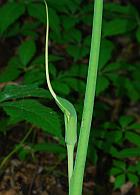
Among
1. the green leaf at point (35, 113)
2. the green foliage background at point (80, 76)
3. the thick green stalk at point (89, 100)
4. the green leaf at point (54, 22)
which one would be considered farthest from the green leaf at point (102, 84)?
the thick green stalk at point (89, 100)

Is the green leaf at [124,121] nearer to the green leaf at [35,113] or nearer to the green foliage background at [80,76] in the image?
the green foliage background at [80,76]

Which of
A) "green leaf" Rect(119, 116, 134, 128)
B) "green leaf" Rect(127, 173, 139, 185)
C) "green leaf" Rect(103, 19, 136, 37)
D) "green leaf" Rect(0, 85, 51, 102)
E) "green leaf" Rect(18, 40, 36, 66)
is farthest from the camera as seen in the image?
"green leaf" Rect(103, 19, 136, 37)

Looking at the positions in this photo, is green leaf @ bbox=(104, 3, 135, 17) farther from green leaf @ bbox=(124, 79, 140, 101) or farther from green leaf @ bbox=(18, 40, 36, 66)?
green leaf @ bbox=(18, 40, 36, 66)

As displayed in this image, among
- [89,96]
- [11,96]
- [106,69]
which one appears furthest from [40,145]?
[89,96]

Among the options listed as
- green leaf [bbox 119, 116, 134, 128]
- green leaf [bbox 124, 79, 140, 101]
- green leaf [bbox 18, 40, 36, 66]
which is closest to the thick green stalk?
green leaf [bbox 119, 116, 134, 128]

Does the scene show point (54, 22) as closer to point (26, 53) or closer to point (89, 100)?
point (26, 53)

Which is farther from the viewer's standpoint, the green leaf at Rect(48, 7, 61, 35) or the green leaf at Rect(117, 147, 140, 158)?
the green leaf at Rect(48, 7, 61, 35)
